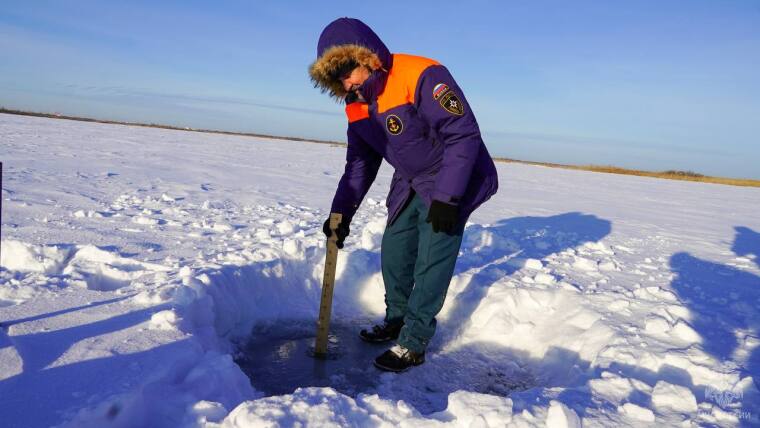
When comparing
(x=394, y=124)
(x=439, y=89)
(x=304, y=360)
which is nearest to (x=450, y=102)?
(x=439, y=89)

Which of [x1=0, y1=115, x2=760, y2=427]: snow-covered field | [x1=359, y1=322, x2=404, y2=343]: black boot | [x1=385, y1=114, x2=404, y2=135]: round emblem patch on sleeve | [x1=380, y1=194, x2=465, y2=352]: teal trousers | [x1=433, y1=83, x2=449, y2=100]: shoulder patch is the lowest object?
[x1=359, y1=322, x2=404, y2=343]: black boot

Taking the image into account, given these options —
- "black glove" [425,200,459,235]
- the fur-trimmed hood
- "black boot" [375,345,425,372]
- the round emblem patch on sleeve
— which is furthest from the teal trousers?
the fur-trimmed hood

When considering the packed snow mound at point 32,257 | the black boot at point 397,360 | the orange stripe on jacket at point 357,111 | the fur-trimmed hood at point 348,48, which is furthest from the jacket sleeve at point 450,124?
the packed snow mound at point 32,257

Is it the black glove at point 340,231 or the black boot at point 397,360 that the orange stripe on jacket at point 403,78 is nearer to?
the black glove at point 340,231

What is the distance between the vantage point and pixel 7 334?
6.60 feet

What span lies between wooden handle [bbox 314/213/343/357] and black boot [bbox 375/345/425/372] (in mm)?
331

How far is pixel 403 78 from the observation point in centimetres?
246

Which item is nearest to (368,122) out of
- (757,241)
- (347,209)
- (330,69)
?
(330,69)

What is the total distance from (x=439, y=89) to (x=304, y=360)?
1.63 m

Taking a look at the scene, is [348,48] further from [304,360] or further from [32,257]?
[32,257]

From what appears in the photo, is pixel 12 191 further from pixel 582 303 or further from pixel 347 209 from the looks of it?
pixel 582 303

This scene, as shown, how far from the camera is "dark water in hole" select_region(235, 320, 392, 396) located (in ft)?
8.21

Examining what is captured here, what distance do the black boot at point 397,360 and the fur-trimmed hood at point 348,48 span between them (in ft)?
5.03

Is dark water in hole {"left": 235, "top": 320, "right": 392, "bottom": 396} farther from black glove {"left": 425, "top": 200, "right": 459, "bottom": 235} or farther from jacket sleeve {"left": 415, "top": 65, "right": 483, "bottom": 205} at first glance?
jacket sleeve {"left": 415, "top": 65, "right": 483, "bottom": 205}
